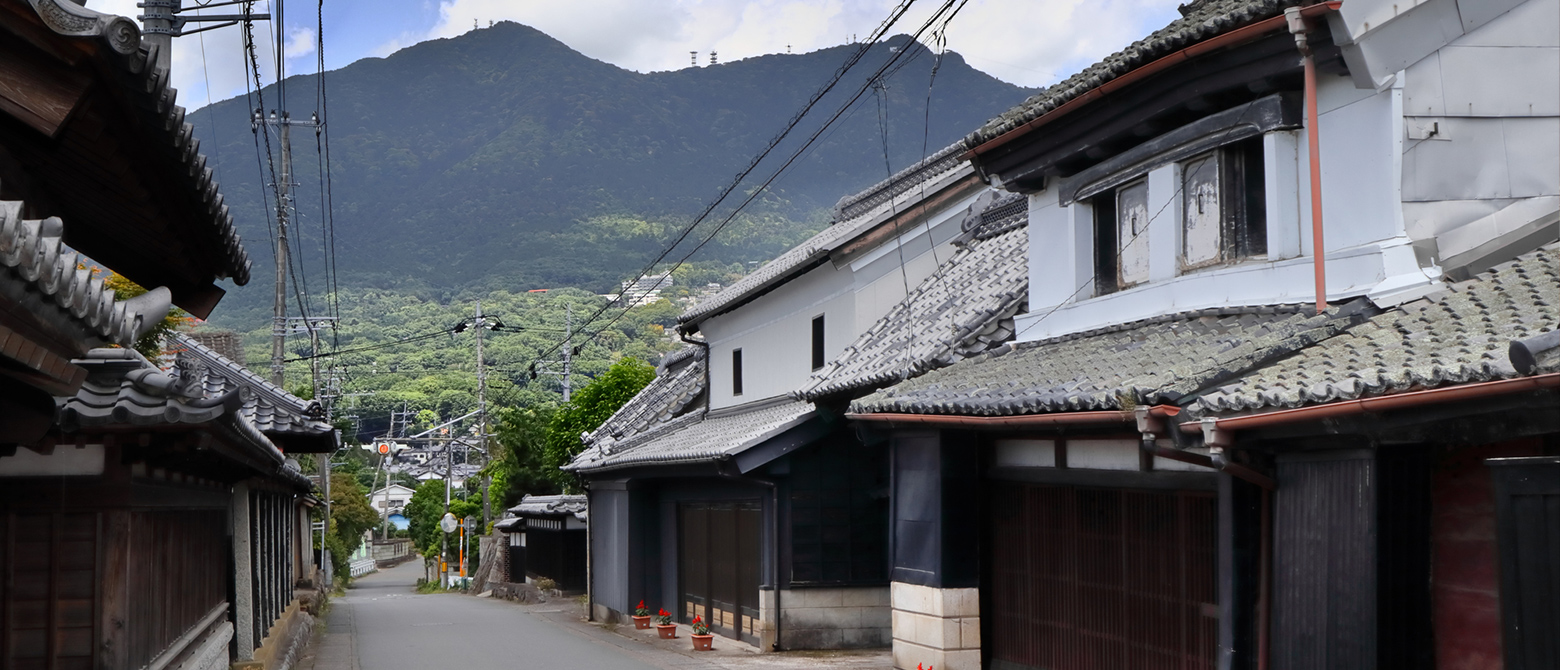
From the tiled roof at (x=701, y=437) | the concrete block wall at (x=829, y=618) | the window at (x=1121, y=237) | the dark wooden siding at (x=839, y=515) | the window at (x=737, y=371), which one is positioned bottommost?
the concrete block wall at (x=829, y=618)

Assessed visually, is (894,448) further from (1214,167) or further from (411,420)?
(411,420)

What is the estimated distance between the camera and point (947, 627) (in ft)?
43.7

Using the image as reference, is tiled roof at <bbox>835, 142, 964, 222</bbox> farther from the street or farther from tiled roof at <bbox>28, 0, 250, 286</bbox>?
tiled roof at <bbox>28, 0, 250, 286</bbox>

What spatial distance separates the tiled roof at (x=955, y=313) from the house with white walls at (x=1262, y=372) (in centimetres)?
49

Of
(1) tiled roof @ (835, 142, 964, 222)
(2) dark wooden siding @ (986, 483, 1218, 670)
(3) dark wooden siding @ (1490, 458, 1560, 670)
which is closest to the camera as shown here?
(3) dark wooden siding @ (1490, 458, 1560, 670)

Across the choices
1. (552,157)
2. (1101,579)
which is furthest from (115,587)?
(552,157)

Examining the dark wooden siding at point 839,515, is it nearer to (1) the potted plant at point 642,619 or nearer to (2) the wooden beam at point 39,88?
(1) the potted plant at point 642,619

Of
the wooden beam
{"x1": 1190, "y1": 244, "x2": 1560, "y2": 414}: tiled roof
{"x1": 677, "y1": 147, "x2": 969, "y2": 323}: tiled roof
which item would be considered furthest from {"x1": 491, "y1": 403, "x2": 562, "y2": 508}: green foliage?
the wooden beam

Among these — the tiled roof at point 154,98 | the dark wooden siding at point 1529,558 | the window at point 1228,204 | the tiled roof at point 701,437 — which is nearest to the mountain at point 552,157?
the tiled roof at point 701,437

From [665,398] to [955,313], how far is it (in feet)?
46.9

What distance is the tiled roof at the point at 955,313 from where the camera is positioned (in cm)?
1475

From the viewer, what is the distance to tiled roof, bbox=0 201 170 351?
3824 mm

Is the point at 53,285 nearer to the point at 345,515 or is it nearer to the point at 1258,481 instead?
the point at 1258,481

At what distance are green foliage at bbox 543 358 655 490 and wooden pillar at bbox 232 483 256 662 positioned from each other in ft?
72.5
